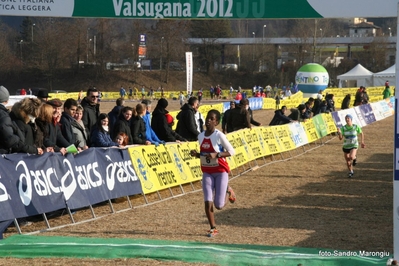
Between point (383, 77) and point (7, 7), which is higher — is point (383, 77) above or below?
below

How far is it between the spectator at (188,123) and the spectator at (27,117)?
242 inches

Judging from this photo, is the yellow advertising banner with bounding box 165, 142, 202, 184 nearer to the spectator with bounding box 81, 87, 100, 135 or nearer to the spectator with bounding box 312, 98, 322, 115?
A: the spectator with bounding box 81, 87, 100, 135

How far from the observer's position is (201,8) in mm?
13016

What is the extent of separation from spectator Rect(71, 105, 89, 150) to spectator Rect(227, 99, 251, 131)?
799cm

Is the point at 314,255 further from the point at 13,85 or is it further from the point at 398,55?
the point at 13,85

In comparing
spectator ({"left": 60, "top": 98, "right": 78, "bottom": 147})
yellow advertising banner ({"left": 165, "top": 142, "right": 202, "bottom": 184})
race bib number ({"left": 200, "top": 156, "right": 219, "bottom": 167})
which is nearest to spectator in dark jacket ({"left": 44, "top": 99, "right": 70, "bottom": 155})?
spectator ({"left": 60, "top": 98, "right": 78, "bottom": 147})

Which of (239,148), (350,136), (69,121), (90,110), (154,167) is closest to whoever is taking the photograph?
(69,121)

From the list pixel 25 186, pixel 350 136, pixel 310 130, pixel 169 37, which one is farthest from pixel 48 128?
pixel 169 37

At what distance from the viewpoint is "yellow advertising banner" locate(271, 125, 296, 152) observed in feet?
79.6

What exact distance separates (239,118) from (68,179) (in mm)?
9936

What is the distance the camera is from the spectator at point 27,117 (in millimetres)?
11930

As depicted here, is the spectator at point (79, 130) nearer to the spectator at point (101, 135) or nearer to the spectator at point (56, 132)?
the spectator at point (101, 135)

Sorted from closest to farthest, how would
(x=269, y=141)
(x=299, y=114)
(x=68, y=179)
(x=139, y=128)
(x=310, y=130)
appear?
(x=68, y=179) < (x=139, y=128) < (x=269, y=141) < (x=299, y=114) < (x=310, y=130)

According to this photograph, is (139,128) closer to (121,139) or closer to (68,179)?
(121,139)
